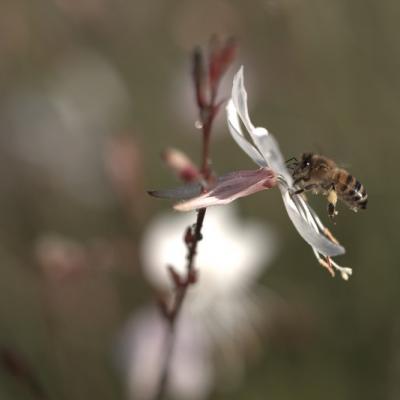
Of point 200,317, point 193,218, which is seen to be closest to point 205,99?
point 200,317

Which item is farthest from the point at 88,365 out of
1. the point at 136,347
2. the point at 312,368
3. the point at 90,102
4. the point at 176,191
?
the point at 176,191

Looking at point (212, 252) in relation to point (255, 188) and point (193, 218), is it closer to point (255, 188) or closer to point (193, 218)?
point (193, 218)

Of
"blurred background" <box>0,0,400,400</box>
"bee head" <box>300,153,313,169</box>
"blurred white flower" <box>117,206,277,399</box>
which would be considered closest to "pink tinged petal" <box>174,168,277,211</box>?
"bee head" <box>300,153,313,169</box>

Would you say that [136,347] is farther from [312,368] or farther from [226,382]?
[312,368]

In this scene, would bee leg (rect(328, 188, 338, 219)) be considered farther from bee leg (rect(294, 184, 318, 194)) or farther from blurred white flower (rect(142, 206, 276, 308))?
blurred white flower (rect(142, 206, 276, 308))

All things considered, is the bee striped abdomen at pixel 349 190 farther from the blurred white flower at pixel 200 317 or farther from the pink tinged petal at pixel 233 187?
the blurred white flower at pixel 200 317

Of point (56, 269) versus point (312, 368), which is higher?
point (56, 269)

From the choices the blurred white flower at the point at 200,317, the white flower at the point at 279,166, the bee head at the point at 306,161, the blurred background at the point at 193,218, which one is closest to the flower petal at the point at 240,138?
the white flower at the point at 279,166
